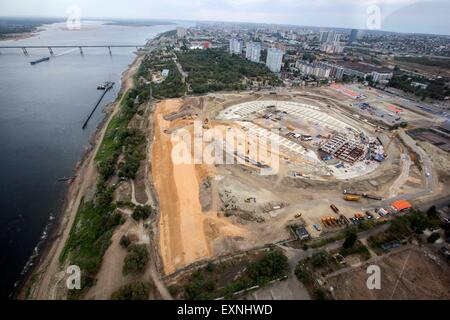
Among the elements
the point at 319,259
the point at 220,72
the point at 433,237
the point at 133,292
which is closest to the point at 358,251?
the point at 319,259

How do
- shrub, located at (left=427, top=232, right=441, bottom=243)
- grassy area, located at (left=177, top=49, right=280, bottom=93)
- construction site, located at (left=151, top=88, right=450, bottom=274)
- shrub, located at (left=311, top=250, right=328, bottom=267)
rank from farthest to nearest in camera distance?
grassy area, located at (left=177, top=49, right=280, bottom=93) → construction site, located at (left=151, top=88, right=450, bottom=274) → shrub, located at (left=427, top=232, right=441, bottom=243) → shrub, located at (left=311, top=250, right=328, bottom=267)

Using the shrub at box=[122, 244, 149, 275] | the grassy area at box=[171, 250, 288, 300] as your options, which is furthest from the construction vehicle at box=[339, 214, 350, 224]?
the shrub at box=[122, 244, 149, 275]

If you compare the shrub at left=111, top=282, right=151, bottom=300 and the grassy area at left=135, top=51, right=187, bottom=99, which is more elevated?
the grassy area at left=135, top=51, right=187, bottom=99

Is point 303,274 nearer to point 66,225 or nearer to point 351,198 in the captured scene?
point 351,198

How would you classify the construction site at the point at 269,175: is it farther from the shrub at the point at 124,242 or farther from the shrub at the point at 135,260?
the shrub at the point at 124,242

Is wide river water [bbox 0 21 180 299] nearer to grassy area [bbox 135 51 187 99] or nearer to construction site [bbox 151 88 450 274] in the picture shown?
grassy area [bbox 135 51 187 99]

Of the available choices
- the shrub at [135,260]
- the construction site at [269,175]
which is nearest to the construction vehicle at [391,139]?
the construction site at [269,175]

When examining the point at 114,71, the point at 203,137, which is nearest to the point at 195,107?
the point at 203,137

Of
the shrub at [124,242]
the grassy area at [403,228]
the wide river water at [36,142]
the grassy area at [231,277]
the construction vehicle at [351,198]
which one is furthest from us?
the construction vehicle at [351,198]
